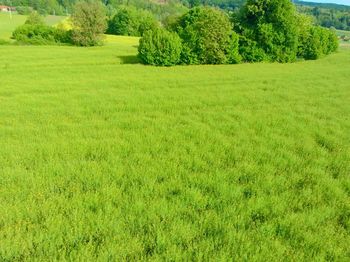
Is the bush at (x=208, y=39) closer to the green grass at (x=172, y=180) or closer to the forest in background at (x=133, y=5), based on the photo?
the green grass at (x=172, y=180)

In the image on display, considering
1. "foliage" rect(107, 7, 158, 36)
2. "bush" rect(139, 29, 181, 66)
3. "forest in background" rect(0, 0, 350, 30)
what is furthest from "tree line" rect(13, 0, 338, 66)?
"forest in background" rect(0, 0, 350, 30)

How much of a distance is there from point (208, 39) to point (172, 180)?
24.6 meters

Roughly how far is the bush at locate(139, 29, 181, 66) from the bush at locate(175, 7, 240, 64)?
1.36m

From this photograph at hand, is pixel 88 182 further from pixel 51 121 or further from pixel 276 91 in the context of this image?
pixel 276 91

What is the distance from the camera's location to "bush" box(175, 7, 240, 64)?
92.7ft

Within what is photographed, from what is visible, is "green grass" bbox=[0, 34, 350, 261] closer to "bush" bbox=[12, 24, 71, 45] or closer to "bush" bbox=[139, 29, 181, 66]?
"bush" bbox=[139, 29, 181, 66]

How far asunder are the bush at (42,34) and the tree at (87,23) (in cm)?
382

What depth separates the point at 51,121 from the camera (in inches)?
387

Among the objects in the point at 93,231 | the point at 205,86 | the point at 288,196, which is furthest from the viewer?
the point at 205,86

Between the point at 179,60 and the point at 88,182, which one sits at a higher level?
the point at 179,60

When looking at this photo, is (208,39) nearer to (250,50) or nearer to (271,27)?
(250,50)

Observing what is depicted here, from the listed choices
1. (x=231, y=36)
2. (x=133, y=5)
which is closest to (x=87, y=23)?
(x=231, y=36)

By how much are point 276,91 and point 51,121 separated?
11644 millimetres

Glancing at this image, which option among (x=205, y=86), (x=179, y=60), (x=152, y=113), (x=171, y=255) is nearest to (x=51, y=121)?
(x=152, y=113)
